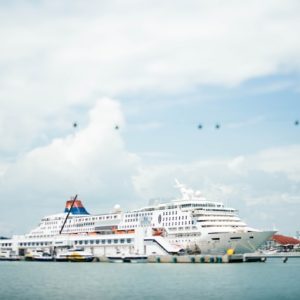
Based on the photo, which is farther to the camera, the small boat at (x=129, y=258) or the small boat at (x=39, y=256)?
the small boat at (x=39, y=256)

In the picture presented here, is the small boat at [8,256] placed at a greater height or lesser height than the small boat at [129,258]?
A: greater

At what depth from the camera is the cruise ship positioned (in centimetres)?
8550

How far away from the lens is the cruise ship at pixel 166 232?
85.5 metres

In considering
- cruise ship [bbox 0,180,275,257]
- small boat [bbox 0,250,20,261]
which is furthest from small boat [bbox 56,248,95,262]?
small boat [bbox 0,250,20,261]

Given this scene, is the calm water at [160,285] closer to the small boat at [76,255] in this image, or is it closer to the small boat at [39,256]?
the small boat at [76,255]

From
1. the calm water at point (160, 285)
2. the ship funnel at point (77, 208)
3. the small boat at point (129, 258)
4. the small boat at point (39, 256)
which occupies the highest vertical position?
the ship funnel at point (77, 208)

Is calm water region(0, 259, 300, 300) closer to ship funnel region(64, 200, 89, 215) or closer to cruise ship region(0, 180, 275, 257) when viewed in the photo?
cruise ship region(0, 180, 275, 257)

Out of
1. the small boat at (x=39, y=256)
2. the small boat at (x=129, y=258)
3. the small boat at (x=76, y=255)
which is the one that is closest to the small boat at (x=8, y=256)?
the small boat at (x=39, y=256)

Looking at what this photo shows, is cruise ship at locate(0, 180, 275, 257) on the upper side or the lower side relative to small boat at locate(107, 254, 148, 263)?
upper

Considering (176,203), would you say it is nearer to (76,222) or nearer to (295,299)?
(76,222)

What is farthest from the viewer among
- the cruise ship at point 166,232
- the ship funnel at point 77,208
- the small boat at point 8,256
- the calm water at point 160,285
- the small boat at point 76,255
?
the ship funnel at point 77,208

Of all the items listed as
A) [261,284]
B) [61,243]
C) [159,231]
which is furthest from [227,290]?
[61,243]

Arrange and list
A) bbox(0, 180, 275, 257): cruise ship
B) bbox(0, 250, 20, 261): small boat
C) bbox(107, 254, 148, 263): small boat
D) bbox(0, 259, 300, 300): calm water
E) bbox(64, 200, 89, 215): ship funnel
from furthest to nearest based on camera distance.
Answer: bbox(64, 200, 89, 215): ship funnel
bbox(0, 250, 20, 261): small boat
bbox(107, 254, 148, 263): small boat
bbox(0, 180, 275, 257): cruise ship
bbox(0, 259, 300, 300): calm water

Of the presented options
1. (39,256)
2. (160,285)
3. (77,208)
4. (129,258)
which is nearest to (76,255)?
(129,258)
